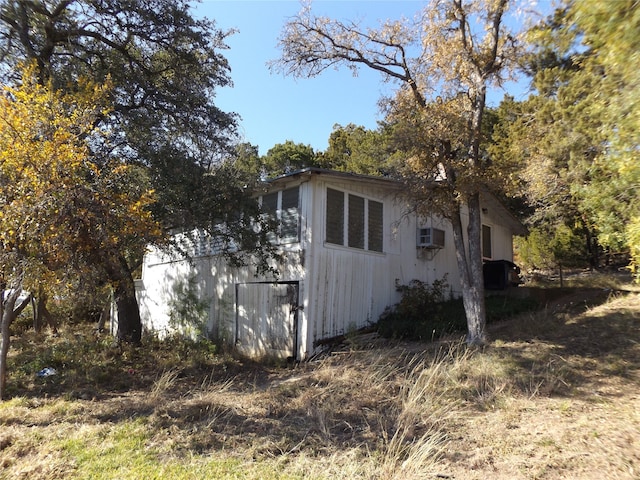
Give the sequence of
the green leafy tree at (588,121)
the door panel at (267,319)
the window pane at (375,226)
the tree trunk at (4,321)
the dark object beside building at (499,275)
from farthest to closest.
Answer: the dark object beside building at (499,275), the window pane at (375,226), the door panel at (267,319), the tree trunk at (4,321), the green leafy tree at (588,121)

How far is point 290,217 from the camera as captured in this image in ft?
38.3

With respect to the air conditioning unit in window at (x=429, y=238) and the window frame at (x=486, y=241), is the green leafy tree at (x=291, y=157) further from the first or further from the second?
the air conditioning unit in window at (x=429, y=238)

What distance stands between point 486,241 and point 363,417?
12822mm

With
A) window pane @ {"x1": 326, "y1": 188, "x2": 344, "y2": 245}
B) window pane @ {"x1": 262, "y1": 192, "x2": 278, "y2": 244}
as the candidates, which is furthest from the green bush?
window pane @ {"x1": 262, "y1": 192, "x2": 278, "y2": 244}

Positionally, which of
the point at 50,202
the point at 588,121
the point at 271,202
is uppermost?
the point at 588,121

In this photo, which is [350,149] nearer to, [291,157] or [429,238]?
[291,157]

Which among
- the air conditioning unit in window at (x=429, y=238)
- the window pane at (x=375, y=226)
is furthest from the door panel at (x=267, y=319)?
the air conditioning unit in window at (x=429, y=238)

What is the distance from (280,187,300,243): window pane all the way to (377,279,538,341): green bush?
3298mm

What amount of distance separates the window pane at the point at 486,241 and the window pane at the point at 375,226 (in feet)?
20.9

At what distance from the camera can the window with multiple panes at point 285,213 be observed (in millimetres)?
11512

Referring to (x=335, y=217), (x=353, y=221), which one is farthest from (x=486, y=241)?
(x=335, y=217)

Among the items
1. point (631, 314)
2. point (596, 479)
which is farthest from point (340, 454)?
point (631, 314)

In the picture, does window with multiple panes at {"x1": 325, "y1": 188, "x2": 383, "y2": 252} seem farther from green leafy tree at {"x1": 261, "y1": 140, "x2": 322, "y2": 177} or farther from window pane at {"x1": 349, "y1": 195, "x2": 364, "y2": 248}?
green leafy tree at {"x1": 261, "y1": 140, "x2": 322, "y2": 177}

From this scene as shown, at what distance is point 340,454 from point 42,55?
11.1 metres
